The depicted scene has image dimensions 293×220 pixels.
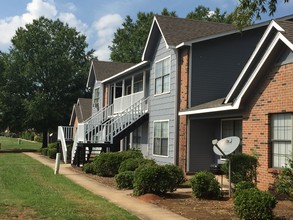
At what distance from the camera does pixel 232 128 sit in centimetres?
1797

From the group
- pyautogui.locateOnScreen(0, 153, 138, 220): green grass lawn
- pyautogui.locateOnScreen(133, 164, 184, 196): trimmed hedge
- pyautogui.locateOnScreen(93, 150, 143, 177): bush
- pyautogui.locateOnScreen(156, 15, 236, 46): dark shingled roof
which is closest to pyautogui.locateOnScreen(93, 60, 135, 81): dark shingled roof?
pyautogui.locateOnScreen(156, 15, 236, 46): dark shingled roof

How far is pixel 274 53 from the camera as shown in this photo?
501 inches

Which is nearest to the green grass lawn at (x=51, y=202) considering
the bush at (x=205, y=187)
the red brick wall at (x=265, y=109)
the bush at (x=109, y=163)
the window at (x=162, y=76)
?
the bush at (x=205, y=187)

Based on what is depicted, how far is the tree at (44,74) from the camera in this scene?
142ft

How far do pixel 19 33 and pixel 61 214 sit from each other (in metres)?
39.2

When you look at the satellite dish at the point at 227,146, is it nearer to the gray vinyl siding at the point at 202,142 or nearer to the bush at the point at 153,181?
the bush at the point at 153,181

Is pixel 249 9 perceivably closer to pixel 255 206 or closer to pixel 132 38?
pixel 255 206

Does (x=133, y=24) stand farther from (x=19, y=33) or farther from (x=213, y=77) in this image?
(x=213, y=77)

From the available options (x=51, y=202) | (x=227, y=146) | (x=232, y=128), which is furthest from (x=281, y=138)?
(x=51, y=202)

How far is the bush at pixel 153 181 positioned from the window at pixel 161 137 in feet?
25.5

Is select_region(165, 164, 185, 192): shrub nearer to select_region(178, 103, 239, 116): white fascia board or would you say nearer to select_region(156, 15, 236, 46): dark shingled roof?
select_region(178, 103, 239, 116): white fascia board

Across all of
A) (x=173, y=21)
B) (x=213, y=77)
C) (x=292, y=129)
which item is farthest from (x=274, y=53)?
(x=173, y=21)

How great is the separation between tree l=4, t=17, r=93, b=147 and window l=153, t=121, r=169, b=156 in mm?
22483

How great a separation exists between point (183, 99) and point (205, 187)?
25.3ft
